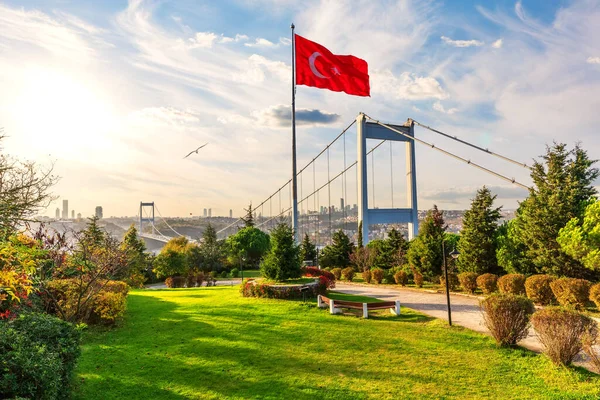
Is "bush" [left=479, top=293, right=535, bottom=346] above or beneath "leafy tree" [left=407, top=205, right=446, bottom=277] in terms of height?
beneath

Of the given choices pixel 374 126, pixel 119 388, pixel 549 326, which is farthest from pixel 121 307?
pixel 374 126

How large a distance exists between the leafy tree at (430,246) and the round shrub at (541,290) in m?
6.60

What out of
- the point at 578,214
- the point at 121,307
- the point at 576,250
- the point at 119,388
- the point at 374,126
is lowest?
the point at 119,388

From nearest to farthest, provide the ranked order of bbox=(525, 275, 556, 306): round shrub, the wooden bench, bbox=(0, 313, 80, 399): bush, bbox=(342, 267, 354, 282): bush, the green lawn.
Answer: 1. bbox=(0, 313, 80, 399): bush
2. the green lawn
3. the wooden bench
4. bbox=(525, 275, 556, 306): round shrub
5. bbox=(342, 267, 354, 282): bush

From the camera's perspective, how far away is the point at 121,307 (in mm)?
12375

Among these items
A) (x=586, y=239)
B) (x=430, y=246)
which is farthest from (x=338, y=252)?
(x=586, y=239)

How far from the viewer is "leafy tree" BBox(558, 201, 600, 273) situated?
13.9 metres

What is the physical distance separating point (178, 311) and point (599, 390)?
39.9 feet

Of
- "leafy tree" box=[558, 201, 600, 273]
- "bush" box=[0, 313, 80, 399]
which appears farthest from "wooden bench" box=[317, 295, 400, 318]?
"bush" box=[0, 313, 80, 399]

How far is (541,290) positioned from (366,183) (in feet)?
60.0

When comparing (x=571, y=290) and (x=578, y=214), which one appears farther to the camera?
(x=578, y=214)

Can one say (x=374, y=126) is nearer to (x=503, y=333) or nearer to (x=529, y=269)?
(x=529, y=269)

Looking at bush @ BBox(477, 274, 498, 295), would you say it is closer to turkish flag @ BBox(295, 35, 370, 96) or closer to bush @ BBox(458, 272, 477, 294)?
bush @ BBox(458, 272, 477, 294)

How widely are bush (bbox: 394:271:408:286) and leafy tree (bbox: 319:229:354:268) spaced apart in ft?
34.0
